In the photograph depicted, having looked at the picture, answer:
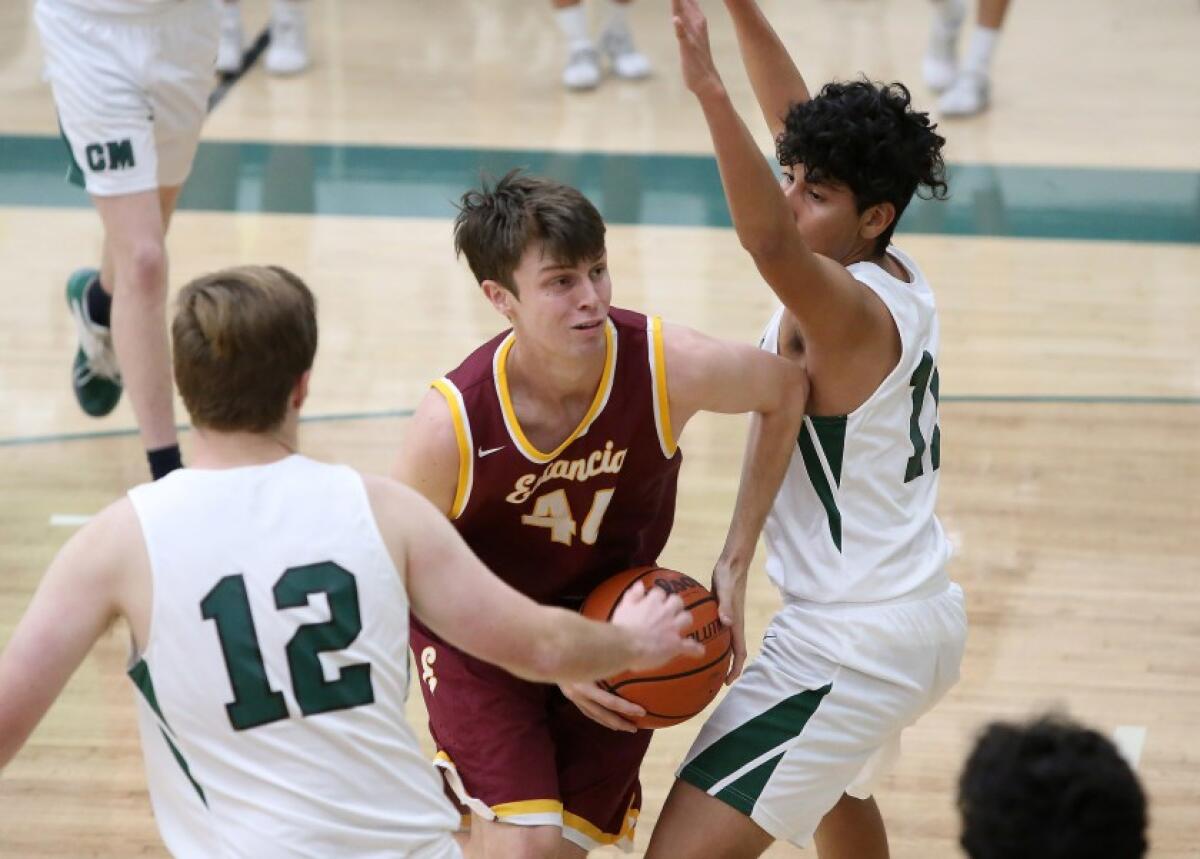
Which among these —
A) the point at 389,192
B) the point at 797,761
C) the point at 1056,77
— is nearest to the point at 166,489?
the point at 797,761

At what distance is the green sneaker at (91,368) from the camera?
5.59 meters

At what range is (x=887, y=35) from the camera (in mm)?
10375

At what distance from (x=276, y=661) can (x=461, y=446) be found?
33.4 inches

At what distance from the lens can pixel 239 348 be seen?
7.53 feet

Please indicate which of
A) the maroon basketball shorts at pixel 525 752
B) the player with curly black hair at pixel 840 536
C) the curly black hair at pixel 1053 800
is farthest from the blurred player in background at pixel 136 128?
the curly black hair at pixel 1053 800

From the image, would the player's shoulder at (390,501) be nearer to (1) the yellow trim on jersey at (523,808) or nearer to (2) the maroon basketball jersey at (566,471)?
(2) the maroon basketball jersey at (566,471)

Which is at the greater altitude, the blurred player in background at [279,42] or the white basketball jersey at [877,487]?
the white basketball jersey at [877,487]

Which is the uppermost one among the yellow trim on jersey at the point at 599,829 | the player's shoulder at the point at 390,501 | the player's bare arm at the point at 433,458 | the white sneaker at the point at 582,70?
the player's shoulder at the point at 390,501

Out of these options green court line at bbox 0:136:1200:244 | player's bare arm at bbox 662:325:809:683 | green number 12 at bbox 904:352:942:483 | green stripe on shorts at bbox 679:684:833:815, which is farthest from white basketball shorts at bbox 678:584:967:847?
green court line at bbox 0:136:1200:244

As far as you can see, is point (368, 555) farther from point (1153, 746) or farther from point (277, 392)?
point (1153, 746)

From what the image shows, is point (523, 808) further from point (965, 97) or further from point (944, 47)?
point (944, 47)

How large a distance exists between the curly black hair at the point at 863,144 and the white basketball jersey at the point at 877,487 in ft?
0.50

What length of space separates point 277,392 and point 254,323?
0.32 ft

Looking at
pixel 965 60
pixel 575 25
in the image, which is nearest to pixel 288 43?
pixel 575 25
